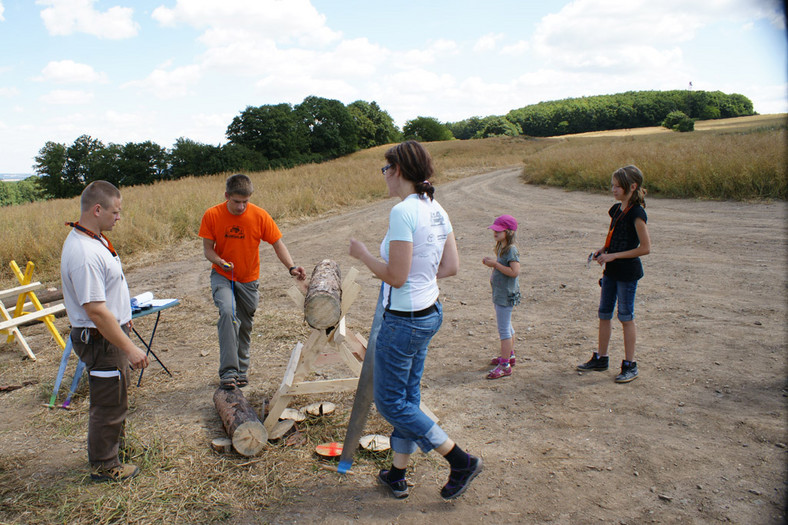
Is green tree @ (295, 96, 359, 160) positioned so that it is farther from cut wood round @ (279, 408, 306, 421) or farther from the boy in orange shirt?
cut wood round @ (279, 408, 306, 421)

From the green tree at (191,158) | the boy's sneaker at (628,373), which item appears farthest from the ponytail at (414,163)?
the green tree at (191,158)

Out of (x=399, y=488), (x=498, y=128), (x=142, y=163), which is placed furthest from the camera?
(x=498, y=128)

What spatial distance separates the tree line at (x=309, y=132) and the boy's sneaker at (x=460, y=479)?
34755mm

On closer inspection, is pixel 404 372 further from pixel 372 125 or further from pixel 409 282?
pixel 372 125

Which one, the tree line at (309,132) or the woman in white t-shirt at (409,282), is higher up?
the tree line at (309,132)

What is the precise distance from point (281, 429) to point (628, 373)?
3068 millimetres

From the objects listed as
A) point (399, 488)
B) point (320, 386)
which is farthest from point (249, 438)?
point (399, 488)

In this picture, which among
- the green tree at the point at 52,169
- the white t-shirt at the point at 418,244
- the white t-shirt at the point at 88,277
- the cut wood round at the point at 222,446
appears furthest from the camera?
the green tree at the point at 52,169

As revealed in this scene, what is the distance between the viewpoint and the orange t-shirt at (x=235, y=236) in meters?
4.37

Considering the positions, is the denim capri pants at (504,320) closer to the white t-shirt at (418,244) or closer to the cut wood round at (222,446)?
the white t-shirt at (418,244)

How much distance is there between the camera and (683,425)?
12.1 ft

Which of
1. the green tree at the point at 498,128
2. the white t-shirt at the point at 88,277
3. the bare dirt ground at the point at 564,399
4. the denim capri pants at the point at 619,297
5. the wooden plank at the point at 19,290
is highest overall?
the green tree at the point at 498,128

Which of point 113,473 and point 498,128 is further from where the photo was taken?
point 498,128

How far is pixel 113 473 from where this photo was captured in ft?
10.7
